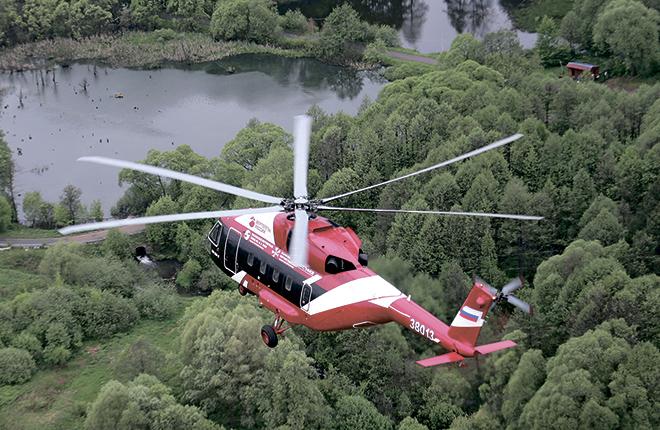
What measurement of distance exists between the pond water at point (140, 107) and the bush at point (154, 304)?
25.4 m

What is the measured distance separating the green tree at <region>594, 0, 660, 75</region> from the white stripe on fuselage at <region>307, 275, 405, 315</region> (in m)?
82.9

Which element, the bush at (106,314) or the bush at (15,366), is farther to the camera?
the bush at (106,314)

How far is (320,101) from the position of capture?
120125 millimetres

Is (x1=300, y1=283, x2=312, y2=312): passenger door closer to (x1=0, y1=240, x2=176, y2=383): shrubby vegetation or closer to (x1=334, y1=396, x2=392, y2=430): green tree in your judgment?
(x1=334, y1=396, x2=392, y2=430): green tree

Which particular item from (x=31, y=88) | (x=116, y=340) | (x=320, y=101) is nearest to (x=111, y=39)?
(x=31, y=88)

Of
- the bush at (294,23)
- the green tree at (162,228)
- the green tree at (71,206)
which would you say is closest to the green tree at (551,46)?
the bush at (294,23)

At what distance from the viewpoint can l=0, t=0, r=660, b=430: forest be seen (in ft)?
178

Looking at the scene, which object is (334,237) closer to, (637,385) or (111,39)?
(637,385)

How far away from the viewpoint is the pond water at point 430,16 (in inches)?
5630

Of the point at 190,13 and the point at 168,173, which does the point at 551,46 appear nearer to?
the point at 190,13

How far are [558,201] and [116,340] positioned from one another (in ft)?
122

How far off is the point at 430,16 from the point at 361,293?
125933 mm

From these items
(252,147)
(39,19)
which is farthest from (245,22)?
(252,147)

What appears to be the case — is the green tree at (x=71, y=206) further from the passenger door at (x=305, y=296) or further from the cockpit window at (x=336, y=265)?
the cockpit window at (x=336, y=265)
